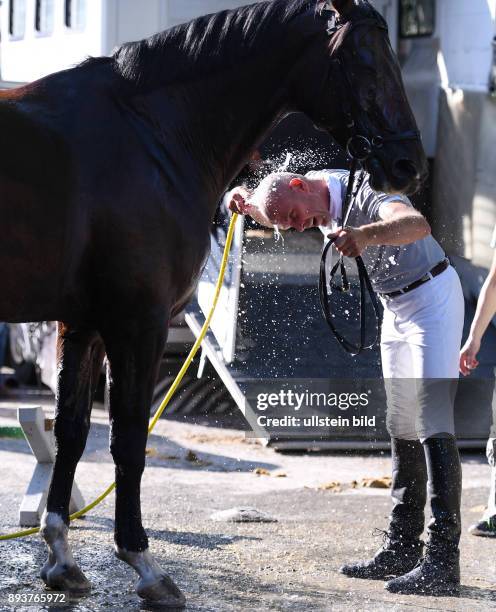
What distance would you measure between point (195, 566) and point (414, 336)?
130 centimetres

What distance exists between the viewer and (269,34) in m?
3.87

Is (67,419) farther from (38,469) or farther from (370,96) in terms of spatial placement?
(370,96)

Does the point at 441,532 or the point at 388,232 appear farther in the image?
the point at 441,532

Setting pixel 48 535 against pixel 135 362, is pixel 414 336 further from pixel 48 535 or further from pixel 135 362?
pixel 48 535

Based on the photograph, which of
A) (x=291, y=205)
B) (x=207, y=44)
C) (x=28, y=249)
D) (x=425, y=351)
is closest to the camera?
(x=28, y=249)

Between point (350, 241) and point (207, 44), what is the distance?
33.2 inches

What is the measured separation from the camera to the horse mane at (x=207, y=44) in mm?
3875

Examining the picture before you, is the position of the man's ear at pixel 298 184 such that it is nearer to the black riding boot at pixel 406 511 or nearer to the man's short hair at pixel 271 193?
the man's short hair at pixel 271 193

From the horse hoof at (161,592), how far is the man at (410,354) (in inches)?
32.9

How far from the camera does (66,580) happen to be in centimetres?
413

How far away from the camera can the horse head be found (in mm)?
3777

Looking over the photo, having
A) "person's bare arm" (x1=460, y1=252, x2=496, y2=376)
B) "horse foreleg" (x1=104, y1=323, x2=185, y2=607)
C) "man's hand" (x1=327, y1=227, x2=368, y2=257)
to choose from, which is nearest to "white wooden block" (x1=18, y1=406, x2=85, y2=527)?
"horse foreleg" (x1=104, y1=323, x2=185, y2=607)

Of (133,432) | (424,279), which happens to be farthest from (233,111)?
(133,432)

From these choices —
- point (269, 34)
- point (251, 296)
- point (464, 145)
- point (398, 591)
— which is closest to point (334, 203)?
point (269, 34)
